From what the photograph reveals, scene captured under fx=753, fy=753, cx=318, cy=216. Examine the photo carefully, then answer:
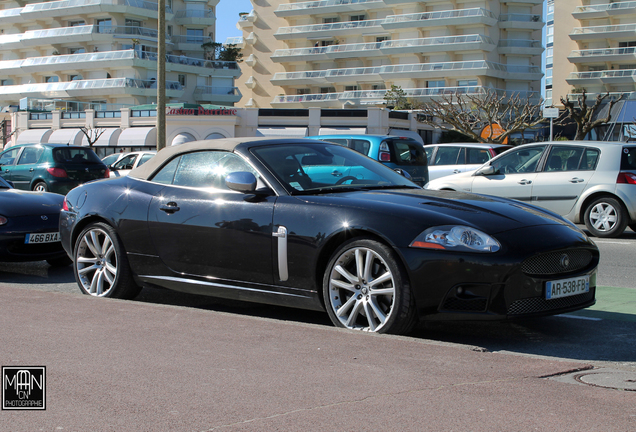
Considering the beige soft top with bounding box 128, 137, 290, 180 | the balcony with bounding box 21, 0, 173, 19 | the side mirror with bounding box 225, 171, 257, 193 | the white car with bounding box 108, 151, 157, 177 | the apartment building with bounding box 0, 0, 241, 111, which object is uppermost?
the balcony with bounding box 21, 0, 173, 19

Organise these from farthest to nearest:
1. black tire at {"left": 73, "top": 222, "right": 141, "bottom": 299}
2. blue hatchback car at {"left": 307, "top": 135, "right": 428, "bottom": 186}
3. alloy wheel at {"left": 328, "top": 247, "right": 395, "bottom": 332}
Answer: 1. blue hatchback car at {"left": 307, "top": 135, "right": 428, "bottom": 186}
2. black tire at {"left": 73, "top": 222, "right": 141, "bottom": 299}
3. alloy wheel at {"left": 328, "top": 247, "right": 395, "bottom": 332}

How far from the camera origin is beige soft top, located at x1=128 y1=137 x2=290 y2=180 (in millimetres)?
5980

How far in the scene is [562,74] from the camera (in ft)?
238

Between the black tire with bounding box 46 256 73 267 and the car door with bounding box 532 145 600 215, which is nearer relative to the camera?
the black tire with bounding box 46 256 73 267

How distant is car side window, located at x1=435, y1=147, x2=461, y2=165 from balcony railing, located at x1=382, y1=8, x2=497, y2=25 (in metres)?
56.0

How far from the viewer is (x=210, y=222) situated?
18.5 feet

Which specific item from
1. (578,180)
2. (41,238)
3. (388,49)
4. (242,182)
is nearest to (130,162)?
(578,180)

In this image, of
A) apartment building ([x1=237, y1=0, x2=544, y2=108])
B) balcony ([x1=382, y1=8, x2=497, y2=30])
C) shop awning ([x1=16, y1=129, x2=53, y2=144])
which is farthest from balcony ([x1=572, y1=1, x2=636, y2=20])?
shop awning ([x1=16, y1=129, x2=53, y2=144])

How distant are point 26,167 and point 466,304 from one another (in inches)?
669

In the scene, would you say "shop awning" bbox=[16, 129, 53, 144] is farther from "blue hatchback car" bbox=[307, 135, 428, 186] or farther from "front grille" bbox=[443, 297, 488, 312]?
"front grille" bbox=[443, 297, 488, 312]

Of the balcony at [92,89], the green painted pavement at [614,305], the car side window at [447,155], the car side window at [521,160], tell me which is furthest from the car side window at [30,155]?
the balcony at [92,89]

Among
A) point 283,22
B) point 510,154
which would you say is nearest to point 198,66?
point 283,22

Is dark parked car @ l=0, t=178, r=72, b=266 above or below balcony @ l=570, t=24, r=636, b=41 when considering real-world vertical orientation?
below

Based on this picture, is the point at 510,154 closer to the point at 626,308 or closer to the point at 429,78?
the point at 626,308
